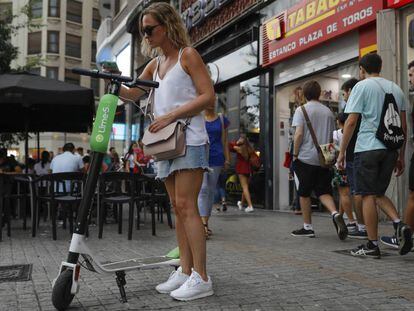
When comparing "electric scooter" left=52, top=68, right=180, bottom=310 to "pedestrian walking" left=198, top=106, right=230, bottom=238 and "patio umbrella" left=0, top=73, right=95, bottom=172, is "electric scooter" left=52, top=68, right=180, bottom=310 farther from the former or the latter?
"patio umbrella" left=0, top=73, right=95, bottom=172

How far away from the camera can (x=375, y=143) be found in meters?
4.58

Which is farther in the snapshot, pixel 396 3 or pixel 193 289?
pixel 396 3

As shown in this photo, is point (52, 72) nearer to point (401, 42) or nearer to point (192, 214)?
point (401, 42)

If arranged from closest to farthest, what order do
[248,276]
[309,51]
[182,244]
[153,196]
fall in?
[182,244], [248,276], [153,196], [309,51]

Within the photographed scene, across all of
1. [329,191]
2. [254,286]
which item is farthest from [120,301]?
[329,191]

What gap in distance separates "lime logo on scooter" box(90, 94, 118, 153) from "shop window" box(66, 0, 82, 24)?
49.4 m

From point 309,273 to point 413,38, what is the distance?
4.95 metres

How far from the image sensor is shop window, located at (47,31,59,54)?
158 ft

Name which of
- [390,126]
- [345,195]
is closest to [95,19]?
[345,195]

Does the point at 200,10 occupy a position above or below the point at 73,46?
below

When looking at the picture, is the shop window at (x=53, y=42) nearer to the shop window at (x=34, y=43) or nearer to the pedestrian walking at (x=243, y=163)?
the shop window at (x=34, y=43)

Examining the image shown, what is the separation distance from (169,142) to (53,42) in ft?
161

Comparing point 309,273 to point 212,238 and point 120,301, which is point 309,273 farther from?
point 212,238

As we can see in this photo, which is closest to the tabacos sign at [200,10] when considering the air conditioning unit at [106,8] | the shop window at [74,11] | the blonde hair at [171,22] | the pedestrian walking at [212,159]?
the pedestrian walking at [212,159]
